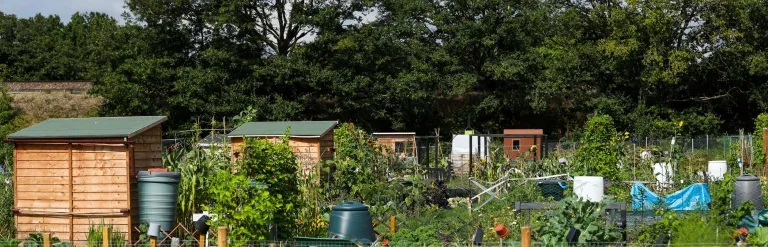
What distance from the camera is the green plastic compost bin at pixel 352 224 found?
1130cm

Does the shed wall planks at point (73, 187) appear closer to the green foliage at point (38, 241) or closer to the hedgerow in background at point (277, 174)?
the green foliage at point (38, 241)

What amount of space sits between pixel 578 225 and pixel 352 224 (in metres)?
2.87

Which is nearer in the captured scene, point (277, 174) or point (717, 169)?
point (277, 174)

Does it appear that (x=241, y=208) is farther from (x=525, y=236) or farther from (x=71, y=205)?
(x=525, y=236)

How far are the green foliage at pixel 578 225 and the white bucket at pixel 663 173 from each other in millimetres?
8130

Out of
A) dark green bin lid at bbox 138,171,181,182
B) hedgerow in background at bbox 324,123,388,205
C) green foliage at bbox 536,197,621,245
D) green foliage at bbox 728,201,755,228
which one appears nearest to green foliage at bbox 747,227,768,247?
green foliage at bbox 728,201,755,228

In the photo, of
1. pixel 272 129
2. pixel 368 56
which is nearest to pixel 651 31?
pixel 368 56

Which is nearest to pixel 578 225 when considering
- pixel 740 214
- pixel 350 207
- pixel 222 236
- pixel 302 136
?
pixel 740 214

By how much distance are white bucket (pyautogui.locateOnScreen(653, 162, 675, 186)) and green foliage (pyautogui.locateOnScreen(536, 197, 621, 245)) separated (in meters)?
8.13

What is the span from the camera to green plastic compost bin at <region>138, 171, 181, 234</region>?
12.1 m

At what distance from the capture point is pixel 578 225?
9.65 meters

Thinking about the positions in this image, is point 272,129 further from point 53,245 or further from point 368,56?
point 368,56

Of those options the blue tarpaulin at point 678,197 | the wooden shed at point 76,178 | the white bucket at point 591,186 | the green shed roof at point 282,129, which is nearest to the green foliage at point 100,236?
the wooden shed at point 76,178

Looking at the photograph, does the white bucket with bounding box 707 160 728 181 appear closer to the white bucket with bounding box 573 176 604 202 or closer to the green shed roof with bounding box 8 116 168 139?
the white bucket with bounding box 573 176 604 202
